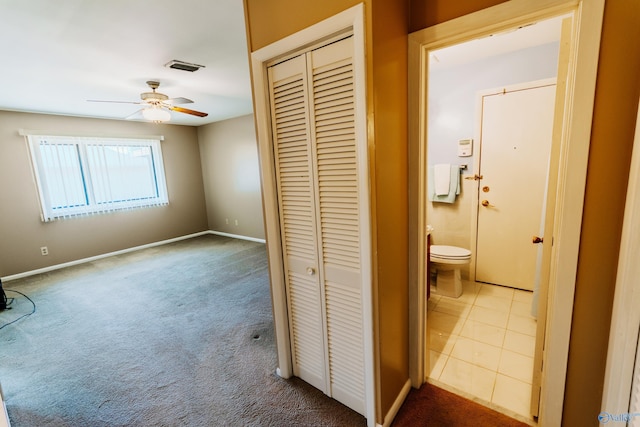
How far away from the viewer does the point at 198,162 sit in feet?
19.9

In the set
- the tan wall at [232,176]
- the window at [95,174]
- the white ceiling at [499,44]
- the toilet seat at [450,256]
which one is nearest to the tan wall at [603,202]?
the white ceiling at [499,44]

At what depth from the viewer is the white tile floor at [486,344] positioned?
171 centimetres

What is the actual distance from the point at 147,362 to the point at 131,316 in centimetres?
92

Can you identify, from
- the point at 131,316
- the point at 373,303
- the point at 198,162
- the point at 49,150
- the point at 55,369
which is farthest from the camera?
the point at 198,162

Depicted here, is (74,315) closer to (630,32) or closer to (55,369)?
(55,369)

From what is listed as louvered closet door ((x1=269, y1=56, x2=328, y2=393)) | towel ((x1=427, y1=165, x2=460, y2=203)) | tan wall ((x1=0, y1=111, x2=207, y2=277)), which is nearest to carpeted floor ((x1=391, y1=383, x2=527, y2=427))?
louvered closet door ((x1=269, y1=56, x2=328, y2=393))

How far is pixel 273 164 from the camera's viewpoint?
1.63m

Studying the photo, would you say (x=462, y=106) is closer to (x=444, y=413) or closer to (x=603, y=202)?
(x=603, y=202)

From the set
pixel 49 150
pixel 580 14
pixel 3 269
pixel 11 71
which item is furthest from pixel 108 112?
pixel 580 14

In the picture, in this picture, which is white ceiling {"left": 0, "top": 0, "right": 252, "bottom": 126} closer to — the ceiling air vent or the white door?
the ceiling air vent

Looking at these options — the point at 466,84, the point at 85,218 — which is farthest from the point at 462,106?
the point at 85,218

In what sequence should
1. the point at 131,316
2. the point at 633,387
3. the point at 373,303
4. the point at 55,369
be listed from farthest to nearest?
the point at 131,316 → the point at 55,369 → the point at 373,303 → the point at 633,387

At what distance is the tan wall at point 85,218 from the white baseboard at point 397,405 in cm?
525

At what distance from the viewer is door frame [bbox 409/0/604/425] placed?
107 centimetres
